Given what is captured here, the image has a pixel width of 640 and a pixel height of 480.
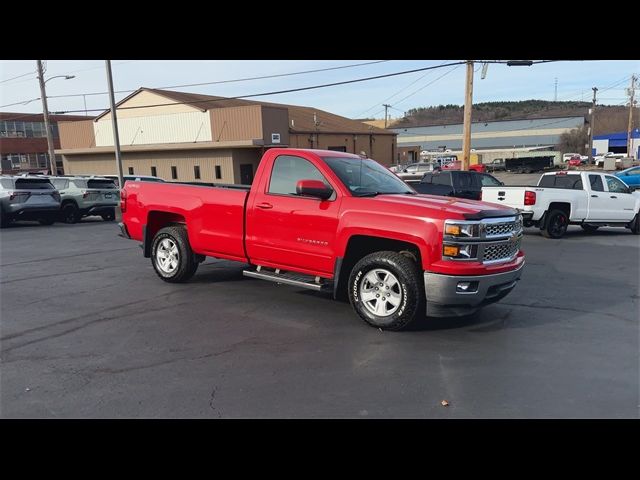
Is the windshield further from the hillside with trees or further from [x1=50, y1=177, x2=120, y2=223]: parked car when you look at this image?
the hillside with trees

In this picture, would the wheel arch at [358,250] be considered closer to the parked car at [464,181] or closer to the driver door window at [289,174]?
the driver door window at [289,174]

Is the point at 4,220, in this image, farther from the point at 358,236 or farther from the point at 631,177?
the point at 631,177

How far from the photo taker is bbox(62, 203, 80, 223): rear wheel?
18.0m

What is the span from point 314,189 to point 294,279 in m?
1.19

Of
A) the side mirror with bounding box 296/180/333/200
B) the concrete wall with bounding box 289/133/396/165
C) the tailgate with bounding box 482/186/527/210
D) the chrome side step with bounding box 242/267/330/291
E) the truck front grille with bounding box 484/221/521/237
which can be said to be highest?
the concrete wall with bounding box 289/133/396/165

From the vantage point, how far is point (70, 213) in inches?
717

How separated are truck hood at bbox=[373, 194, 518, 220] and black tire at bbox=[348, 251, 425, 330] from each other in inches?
23.4

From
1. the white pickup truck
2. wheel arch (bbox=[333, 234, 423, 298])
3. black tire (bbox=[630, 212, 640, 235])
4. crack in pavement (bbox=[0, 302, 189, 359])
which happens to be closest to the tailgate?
the white pickup truck

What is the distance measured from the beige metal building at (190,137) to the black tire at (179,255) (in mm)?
26457

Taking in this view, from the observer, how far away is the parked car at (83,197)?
18.1m

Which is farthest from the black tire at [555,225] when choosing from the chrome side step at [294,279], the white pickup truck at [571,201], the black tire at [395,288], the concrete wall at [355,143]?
the concrete wall at [355,143]

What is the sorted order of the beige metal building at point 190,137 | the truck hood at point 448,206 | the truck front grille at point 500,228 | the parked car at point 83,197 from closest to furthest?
the truck hood at point 448,206, the truck front grille at point 500,228, the parked car at point 83,197, the beige metal building at point 190,137

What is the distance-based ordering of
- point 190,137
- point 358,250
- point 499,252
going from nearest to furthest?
point 499,252 → point 358,250 → point 190,137

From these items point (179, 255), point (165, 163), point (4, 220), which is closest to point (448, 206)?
point (179, 255)
